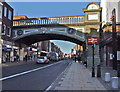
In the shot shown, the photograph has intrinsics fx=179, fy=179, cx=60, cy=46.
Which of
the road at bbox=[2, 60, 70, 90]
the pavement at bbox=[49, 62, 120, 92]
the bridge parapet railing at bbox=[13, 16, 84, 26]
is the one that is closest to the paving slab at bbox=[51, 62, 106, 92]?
the pavement at bbox=[49, 62, 120, 92]

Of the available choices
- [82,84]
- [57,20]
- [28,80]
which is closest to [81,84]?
[82,84]

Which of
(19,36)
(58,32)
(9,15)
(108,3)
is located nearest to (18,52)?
(19,36)

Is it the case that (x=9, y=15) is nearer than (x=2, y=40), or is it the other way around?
(x=2, y=40)

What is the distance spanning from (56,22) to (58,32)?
2089mm

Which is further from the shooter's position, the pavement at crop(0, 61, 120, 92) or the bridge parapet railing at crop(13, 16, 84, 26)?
the bridge parapet railing at crop(13, 16, 84, 26)

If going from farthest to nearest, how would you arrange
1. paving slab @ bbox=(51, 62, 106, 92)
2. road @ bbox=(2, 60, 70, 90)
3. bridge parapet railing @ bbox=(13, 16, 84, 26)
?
1. bridge parapet railing @ bbox=(13, 16, 84, 26)
2. road @ bbox=(2, 60, 70, 90)
3. paving slab @ bbox=(51, 62, 106, 92)

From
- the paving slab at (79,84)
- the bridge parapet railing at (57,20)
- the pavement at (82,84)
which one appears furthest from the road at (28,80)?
the bridge parapet railing at (57,20)

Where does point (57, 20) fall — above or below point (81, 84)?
above

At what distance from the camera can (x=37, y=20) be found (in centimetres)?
3662

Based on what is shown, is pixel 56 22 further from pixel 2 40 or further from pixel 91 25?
pixel 2 40

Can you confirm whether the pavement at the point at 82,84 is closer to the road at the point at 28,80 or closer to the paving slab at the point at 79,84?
the paving slab at the point at 79,84

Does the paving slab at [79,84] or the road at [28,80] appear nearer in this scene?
the paving slab at [79,84]

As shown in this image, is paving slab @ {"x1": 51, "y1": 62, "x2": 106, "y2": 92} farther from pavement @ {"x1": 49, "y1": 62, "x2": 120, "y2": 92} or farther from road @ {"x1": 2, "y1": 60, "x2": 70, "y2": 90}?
road @ {"x1": 2, "y1": 60, "x2": 70, "y2": 90}

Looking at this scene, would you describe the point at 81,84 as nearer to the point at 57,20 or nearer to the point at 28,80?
the point at 28,80
